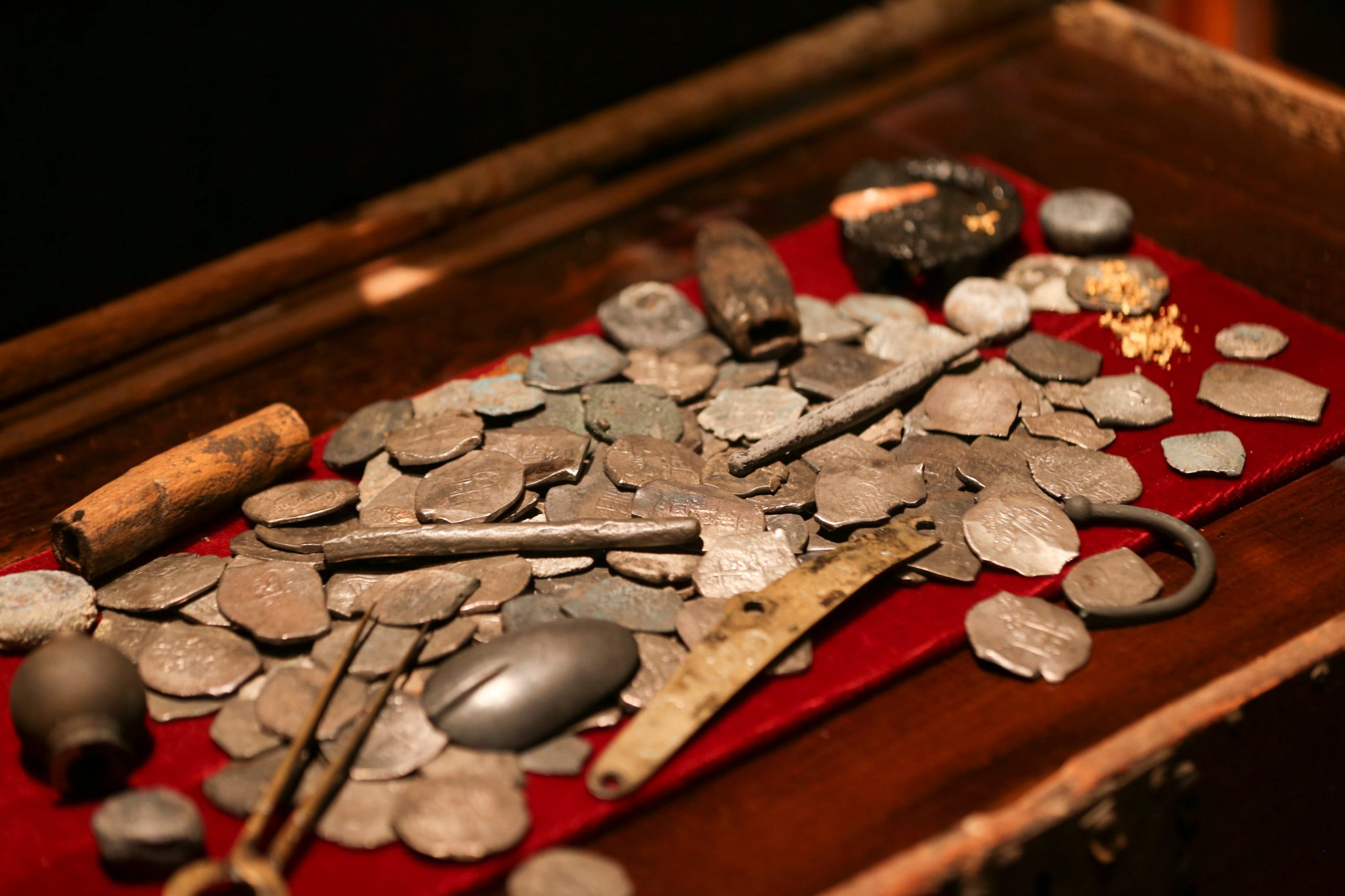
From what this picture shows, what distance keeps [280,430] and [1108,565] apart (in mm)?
1336

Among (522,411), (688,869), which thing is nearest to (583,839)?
(688,869)

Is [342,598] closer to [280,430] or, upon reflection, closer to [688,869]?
[280,430]

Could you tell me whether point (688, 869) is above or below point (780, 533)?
below

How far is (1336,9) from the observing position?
12.7 feet

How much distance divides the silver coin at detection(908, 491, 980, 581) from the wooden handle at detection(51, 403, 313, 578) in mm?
1046

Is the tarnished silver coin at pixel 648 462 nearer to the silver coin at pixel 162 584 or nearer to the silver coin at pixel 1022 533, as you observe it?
the silver coin at pixel 1022 533

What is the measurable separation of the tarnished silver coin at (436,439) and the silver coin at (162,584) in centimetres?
34

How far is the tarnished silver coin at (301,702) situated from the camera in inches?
60.5

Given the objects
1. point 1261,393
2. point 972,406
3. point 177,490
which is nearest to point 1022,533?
point 972,406

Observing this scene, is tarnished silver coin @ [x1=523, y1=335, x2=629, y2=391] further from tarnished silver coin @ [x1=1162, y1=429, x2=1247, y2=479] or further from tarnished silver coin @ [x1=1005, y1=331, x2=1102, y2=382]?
tarnished silver coin @ [x1=1162, y1=429, x2=1247, y2=479]

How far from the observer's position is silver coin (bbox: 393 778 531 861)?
1.42 m

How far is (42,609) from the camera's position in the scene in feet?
5.69

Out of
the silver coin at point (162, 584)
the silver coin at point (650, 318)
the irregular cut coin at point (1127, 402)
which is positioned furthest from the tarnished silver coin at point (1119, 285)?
the silver coin at point (162, 584)

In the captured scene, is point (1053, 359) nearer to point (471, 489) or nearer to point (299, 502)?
point (471, 489)
